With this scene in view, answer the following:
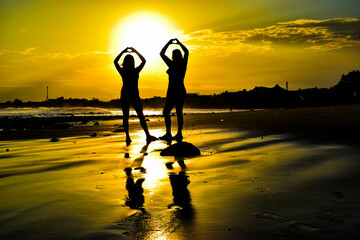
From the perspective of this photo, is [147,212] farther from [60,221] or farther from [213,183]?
[213,183]

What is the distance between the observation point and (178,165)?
707cm

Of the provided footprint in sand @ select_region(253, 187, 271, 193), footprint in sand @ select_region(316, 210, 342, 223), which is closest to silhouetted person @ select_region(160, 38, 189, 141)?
footprint in sand @ select_region(253, 187, 271, 193)

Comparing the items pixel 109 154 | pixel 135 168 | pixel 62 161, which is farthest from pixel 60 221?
pixel 109 154

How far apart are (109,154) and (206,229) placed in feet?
20.6

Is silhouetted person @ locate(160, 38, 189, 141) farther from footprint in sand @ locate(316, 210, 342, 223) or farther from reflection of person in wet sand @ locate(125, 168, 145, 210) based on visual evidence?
footprint in sand @ locate(316, 210, 342, 223)

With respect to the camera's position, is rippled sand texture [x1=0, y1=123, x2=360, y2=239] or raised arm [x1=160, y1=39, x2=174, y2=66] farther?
raised arm [x1=160, y1=39, x2=174, y2=66]

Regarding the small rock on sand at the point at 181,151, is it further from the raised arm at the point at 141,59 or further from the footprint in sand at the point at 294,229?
the footprint in sand at the point at 294,229

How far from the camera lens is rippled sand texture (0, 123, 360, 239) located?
3257 millimetres

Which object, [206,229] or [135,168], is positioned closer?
[206,229]

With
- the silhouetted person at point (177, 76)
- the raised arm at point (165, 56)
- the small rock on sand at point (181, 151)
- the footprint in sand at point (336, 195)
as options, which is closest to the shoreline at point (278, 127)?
the silhouetted person at point (177, 76)

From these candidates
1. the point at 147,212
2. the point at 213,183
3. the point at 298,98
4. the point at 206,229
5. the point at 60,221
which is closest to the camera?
the point at 206,229

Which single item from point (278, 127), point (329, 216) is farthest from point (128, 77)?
point (329, 216)

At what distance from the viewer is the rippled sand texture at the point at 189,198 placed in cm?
326

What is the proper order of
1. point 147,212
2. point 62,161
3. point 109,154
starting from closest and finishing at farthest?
point 147,212, point 62,161, point 109,154
